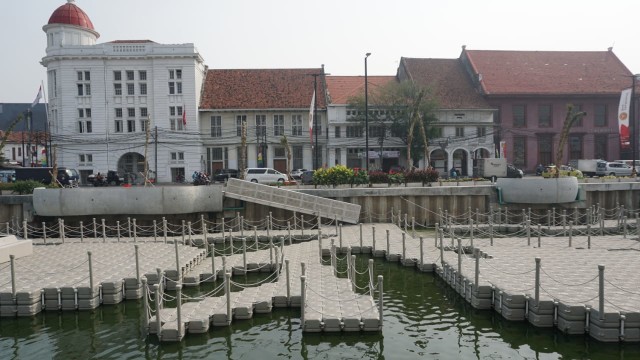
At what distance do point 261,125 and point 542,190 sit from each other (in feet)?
98.0

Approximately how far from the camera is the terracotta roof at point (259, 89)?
163ft

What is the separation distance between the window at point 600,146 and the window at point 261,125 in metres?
34.9

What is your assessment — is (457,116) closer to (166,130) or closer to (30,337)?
(166,130)

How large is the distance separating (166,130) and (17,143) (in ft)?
140

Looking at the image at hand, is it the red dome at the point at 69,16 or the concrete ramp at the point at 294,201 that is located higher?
the red dome at the point at 69,16

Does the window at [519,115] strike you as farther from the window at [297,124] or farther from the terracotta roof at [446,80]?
the window at [297,124]

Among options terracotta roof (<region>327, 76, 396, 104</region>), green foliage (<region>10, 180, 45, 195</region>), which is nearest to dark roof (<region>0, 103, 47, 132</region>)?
terracotta roof (<region>327, 76, 396, 104</region>)

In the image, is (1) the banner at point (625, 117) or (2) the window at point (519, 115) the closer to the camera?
(1) the banner at point (625, 117)

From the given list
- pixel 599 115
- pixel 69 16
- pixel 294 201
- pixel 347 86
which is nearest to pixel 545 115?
pixel 599 115

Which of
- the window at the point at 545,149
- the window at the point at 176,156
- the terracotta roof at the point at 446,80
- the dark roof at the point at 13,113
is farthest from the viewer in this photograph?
the dark roof at the point at 13,113

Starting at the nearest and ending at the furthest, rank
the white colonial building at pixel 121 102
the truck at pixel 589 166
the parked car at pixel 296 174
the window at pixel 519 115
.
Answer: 1. the truck at pixel 589 166
2. the parked car at pixel 296 174
3. the white colonial building at pixel 121 102
4. the window at pixel 519 115

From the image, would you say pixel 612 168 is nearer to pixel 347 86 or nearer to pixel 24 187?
pixel 347 86

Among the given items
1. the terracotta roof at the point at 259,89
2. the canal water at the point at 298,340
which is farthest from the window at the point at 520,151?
the canal water at the point at 298,340

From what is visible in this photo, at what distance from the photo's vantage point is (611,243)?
20.3 m
